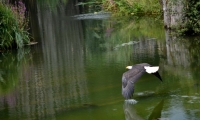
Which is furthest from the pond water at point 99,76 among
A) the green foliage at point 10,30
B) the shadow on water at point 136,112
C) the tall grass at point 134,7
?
the tall grass at point 134,7

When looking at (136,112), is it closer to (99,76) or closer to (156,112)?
(156,112)

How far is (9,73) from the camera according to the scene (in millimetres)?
14055

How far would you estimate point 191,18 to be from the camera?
17797 mm

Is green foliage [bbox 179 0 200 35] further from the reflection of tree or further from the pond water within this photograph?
the reflection of tree

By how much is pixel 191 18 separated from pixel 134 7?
9.82 m

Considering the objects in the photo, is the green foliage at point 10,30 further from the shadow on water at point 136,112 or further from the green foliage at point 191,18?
the shadow on water at point 136,112

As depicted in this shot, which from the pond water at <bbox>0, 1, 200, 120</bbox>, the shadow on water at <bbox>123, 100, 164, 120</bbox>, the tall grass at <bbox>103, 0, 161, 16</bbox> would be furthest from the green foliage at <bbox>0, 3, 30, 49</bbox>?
the shadow on water at <bbox>123, 100, 164, 120</bbox>

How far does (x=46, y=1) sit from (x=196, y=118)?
121 ft

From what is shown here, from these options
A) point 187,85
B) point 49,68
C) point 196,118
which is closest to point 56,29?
point 49,68

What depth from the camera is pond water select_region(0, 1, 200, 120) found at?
934 cm

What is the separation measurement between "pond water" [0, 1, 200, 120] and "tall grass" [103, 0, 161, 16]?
123 inches

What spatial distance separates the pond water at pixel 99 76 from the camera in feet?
30.7

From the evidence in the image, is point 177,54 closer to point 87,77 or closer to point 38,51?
point 87,77

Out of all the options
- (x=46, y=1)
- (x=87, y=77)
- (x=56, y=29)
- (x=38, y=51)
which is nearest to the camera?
(x=87, y=77)
